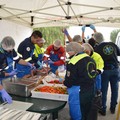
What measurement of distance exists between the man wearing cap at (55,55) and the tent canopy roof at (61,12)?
68cm

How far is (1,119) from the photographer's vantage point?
143 cm

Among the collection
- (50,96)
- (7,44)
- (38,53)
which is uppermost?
(7,44)

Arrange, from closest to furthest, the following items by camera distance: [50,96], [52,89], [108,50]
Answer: [50,96] → [52,89] → [108,50]

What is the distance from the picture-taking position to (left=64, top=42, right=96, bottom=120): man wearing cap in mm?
2109

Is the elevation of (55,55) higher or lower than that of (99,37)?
lower

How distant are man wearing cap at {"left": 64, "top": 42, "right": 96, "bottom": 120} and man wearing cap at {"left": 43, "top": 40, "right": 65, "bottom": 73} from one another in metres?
1.97

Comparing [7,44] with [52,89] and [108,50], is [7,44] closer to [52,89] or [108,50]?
[52,89]

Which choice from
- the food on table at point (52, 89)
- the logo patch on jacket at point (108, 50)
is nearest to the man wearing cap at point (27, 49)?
the food on table at point (52, 89)

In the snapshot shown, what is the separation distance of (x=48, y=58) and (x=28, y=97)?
7.39ft

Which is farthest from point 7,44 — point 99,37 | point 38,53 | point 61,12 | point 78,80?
point 61,12

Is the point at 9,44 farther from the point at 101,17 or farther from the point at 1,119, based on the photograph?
the point at 101,17

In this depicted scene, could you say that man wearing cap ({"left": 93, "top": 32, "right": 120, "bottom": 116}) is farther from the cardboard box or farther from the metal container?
the metal container

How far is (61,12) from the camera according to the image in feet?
14.8

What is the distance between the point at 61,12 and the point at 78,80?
107 inches
